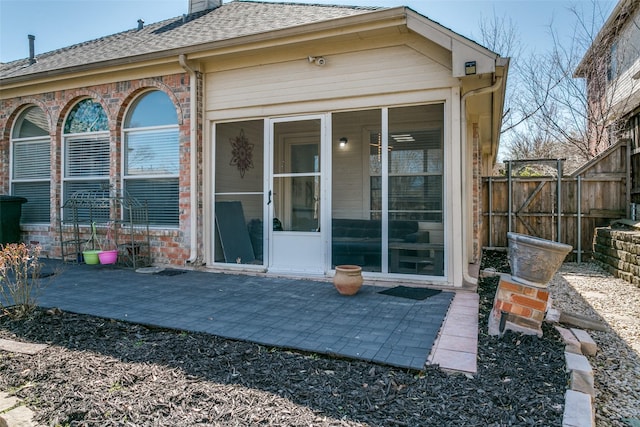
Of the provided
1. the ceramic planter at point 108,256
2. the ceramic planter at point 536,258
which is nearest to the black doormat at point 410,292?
the ceramic planter at point 536,258

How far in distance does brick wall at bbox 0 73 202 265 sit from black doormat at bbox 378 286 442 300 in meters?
3.13

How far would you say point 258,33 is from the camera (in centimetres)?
531

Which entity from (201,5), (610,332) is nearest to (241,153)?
(201,5)

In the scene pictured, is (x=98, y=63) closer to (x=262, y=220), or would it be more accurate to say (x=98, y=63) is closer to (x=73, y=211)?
(x=73, y=211)

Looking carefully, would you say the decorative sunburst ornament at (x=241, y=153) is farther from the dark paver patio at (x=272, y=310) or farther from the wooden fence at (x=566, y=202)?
the wooden fence at (x=566, y=202)

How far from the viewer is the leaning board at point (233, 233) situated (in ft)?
20.0

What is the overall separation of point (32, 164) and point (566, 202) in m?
10.8

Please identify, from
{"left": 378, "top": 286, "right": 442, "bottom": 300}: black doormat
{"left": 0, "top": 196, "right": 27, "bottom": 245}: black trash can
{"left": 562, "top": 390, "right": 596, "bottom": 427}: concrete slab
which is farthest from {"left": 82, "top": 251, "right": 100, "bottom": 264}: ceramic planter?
{"left": 562, "top": 390, "right": 596, "bottom": 427}: concrete slab

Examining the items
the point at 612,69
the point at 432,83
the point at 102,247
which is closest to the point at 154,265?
the point at 102,247

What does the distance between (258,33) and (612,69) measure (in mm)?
12146

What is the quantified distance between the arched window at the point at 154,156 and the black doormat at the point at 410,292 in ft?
12.1

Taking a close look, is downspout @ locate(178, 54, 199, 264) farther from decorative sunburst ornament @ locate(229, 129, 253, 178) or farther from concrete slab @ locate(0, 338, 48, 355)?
concrete slab @ locate(0, 338, 48, 355)

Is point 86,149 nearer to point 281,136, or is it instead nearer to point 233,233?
point 233,233

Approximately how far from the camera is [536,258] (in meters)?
2.89
